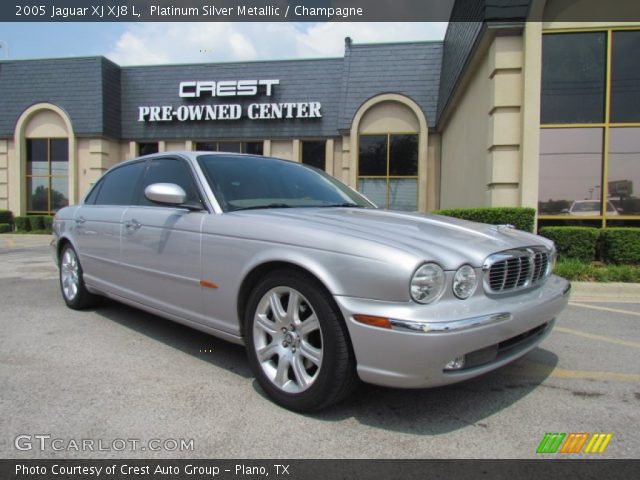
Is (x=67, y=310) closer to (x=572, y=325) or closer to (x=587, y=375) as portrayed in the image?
(x=587, y=375)

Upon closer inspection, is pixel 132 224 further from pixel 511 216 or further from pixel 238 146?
pixel 238 146

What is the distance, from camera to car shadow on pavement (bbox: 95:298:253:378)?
329cm

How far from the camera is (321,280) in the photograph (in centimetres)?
230

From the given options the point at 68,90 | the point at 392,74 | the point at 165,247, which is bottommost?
the point at 165,247

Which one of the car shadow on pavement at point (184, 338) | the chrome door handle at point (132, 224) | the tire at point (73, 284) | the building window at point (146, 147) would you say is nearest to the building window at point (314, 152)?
the building window at point (146, 147)

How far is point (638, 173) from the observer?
794 centimetres

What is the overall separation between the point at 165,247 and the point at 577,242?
6.35 metres

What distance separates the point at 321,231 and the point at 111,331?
2.62 m

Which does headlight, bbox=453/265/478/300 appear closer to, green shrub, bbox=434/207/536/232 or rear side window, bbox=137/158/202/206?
rear side window, bbox=137/158/202/206

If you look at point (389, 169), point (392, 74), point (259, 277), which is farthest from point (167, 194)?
point (392, 74)

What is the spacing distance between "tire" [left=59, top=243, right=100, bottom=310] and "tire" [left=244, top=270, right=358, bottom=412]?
2786 millimetres

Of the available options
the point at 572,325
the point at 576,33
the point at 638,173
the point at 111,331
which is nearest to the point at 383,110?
the point at 576,33

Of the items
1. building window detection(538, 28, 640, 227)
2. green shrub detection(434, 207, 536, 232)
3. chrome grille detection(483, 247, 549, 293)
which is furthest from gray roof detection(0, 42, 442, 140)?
chrome grille detection(483, 247, 549, 293)

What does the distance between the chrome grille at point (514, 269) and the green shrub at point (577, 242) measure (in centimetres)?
471
